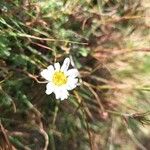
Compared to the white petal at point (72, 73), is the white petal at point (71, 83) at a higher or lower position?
lower

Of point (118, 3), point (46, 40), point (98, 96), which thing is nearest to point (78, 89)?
point (98, 96)

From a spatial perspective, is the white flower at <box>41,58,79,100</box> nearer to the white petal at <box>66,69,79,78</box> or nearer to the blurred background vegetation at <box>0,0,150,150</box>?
the white petal at <box>66,69,79,78</box>

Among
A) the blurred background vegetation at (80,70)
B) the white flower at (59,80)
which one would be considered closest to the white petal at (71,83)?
the white flower at (59,80)

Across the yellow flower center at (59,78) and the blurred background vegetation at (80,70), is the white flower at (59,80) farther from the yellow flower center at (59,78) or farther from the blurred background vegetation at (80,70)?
the blurred background vegetation at (80,70)

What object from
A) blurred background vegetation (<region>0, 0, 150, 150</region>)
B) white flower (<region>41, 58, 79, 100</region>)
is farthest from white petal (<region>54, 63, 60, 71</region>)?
blurred background vegetation (<region>0, 0, 150, 150</region>)

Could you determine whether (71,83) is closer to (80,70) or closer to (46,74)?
(46,74)

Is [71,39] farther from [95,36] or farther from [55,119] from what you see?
[55,119]

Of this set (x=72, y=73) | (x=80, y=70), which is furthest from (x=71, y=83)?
(x=80, y=70)
